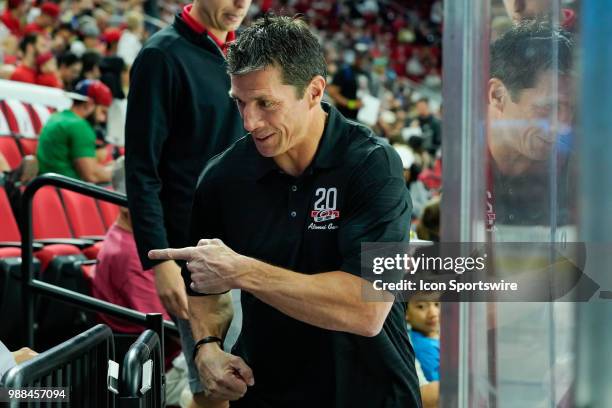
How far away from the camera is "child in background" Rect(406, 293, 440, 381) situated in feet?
11.5

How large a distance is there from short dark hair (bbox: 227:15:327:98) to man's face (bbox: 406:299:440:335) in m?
1.65

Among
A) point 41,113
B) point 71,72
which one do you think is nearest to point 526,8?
point 41,113

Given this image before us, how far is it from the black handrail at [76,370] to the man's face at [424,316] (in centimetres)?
158

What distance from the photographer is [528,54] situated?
1.56 m

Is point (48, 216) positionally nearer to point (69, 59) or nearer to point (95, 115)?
point (95, 115)

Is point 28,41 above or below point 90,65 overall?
above

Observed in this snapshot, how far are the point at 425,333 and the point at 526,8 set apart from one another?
215 cm

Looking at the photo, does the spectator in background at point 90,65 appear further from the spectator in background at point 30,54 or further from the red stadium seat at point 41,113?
the spectator in background at point 30,54

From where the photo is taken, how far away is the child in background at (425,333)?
3498 millimetres

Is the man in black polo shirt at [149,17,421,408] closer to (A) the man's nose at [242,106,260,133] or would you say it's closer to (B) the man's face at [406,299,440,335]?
(A) the man's nose at [242,106,260,133]

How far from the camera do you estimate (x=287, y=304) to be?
6.39ft

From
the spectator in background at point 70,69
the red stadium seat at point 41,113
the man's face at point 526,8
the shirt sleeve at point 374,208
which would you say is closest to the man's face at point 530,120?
the man's face at point 526,8

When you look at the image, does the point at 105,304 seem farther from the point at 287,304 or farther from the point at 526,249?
the point at 526,249

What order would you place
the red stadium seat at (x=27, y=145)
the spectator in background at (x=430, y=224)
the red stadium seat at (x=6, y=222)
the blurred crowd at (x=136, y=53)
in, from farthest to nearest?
the blurred crowd at (x=136, y=53) → the red stadium seat at (x=27, y=145) → the red stadium seat at (x=6, y=222) → the spectator in background at (x=430, y=224)
